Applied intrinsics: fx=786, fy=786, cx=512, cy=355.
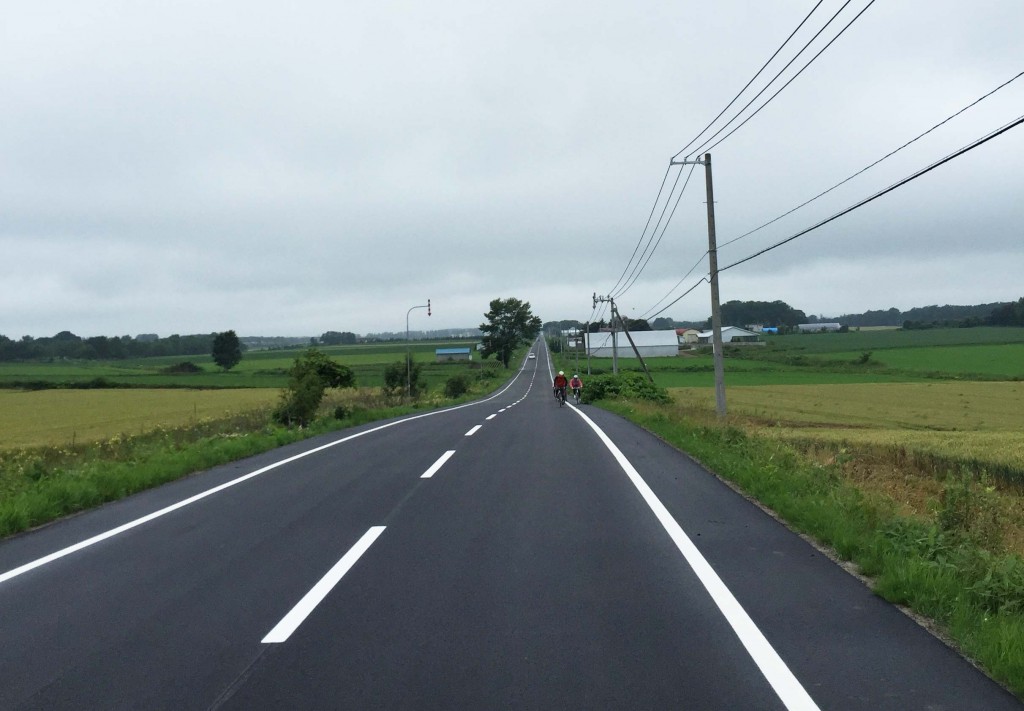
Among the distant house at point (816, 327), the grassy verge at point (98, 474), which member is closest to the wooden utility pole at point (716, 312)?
the grassy verge at point (98, 474)

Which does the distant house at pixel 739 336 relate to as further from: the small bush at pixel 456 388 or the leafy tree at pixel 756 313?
the small bush at pixel 456 388

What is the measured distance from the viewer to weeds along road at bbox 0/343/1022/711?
13.9 feet

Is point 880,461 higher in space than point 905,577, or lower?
lower

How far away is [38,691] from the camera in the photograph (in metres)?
4.33

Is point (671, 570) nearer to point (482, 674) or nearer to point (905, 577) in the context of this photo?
point (905, 577)

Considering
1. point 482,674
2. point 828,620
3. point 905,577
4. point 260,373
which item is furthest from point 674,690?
point 260,373

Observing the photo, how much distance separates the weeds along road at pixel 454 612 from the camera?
13.9 feet

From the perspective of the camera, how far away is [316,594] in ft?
19.7

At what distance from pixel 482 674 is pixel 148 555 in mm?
4522

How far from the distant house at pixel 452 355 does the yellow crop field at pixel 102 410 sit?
7789 cm

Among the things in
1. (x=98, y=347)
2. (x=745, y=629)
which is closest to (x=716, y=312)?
(x=745, y=629)

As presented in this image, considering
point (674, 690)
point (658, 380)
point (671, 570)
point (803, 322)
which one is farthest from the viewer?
point (803, 322)

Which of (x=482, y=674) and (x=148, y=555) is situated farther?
(x=148, y=555)

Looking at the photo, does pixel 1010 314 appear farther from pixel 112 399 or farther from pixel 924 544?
pixel 924 544
